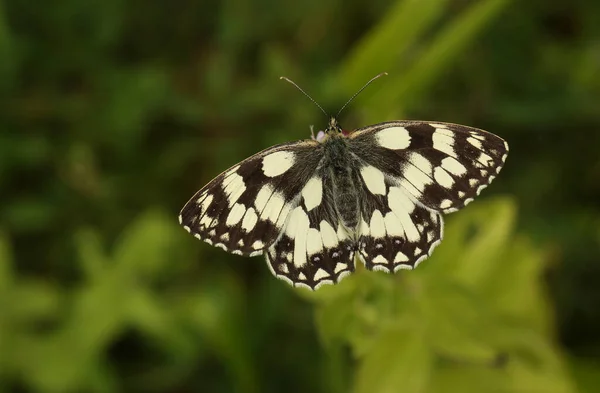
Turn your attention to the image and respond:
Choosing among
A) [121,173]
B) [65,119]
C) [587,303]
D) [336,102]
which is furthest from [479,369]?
[65,119]

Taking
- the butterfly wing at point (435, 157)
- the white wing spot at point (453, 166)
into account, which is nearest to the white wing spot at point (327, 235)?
the butterfly wing at point (435, 157)

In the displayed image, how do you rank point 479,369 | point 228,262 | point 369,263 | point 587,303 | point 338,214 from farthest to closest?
1. point 228,262
2. point 587,303
3. point 479,369
4. point 338,214
5. point 369,263

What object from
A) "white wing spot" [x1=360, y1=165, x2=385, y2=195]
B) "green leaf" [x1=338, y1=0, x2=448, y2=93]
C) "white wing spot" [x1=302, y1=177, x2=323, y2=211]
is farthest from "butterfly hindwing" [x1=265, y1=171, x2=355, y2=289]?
"green leaf" [x1=338, y1=0, x2=448, y2=93]

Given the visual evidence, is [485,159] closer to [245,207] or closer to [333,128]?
[333,128]

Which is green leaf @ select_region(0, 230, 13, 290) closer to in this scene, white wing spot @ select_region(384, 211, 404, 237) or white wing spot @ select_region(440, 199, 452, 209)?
white wing spot @ select_region(384, 211, 404, 237)

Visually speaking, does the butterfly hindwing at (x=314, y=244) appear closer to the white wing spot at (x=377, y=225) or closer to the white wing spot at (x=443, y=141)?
the white wing spot at (x=377, y=225)

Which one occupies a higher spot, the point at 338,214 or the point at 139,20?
the point at 139,20

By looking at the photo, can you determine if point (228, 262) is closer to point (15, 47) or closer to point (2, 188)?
point (2, 188)

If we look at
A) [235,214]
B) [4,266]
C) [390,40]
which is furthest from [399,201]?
[4,266]
